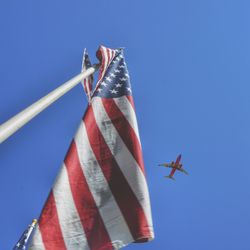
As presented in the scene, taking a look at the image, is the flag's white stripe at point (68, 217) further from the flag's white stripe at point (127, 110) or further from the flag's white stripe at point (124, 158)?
the flag's white stripe at point (127, 110)

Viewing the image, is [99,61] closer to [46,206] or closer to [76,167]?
[76,167]

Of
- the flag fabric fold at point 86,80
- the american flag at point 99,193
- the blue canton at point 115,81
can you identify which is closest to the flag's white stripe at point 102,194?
the american flag at point 99,193

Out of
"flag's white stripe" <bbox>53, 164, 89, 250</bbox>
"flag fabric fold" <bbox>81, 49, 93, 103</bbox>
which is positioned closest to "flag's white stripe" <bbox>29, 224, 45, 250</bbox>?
"flag's white stripe" <bbox>53, 164, 89, 250</bbox>

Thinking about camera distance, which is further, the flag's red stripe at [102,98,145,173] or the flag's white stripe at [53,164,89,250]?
the flag's red stripe at [102,98,145,173]

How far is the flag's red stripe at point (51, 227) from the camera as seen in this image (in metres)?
6.77

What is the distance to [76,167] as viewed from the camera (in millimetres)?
7559

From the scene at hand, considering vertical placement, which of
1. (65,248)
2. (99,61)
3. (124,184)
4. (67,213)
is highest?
(99,61)

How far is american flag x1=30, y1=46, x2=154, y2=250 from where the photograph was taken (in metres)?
6.94

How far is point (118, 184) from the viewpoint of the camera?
7.65 metres

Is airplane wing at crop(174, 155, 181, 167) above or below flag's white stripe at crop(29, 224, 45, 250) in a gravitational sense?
above

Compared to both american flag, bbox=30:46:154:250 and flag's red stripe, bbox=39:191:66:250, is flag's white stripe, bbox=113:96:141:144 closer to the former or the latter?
american flag, bbox=30:46:154:250

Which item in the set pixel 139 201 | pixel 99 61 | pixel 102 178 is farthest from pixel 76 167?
pixel 99 61

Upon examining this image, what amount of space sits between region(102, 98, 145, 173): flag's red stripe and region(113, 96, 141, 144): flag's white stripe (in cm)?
7

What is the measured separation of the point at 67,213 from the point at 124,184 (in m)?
1.20
